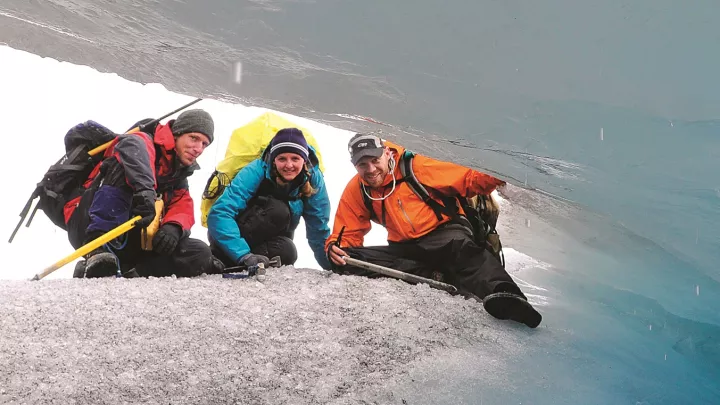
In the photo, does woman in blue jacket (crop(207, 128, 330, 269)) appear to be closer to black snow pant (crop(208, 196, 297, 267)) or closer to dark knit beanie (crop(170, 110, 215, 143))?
black snow pant (crop(208, 196, 297, 267))

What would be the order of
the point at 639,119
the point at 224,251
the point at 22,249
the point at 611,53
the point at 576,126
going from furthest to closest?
the point at 22,249 < the point at 224,251 < the point at 576,126 < the point at 639,119 < the point at 611,53

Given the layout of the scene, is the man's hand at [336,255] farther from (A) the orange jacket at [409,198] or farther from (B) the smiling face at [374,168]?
(B) the smiling face at [374,168]

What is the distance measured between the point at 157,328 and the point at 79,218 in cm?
156

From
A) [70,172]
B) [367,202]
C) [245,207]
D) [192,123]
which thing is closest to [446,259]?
[367,202]

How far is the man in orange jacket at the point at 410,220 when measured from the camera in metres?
3.53

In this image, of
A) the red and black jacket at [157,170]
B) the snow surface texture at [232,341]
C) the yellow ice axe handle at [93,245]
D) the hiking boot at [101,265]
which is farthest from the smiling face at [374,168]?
the hiking boot at [101,265]

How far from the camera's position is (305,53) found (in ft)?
7.44

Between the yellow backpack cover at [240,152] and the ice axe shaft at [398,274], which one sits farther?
the yellow backpack cover at [240,152]

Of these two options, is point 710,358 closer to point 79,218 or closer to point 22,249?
point 79,218

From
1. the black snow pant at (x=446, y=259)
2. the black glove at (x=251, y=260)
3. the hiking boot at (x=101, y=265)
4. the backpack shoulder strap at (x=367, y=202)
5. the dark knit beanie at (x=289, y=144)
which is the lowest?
the hiking boot at (x=101, y=265)

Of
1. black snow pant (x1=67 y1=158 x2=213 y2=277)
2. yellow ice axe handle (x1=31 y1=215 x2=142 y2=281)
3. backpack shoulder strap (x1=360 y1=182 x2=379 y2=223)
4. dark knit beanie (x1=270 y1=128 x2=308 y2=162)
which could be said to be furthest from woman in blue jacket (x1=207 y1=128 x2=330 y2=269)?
yellow ice axe handle (x1=31 y1=215 x2=142 y2=281)

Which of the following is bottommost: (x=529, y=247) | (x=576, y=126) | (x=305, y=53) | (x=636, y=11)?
(x=529, y=247)

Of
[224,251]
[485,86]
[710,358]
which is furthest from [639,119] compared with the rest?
[224,251]

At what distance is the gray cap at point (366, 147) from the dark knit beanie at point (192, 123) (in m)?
1.01
